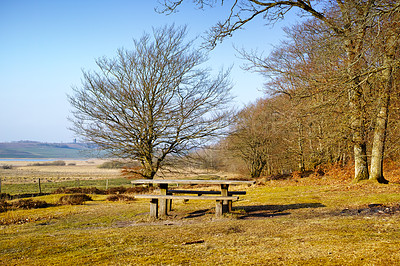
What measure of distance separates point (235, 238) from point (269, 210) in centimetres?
373

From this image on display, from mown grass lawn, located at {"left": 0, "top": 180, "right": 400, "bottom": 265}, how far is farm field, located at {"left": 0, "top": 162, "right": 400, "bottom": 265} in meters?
0.01

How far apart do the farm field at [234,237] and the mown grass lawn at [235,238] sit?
1 centimetres

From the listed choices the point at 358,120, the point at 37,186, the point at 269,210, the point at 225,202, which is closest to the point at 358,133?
the point at 358,120

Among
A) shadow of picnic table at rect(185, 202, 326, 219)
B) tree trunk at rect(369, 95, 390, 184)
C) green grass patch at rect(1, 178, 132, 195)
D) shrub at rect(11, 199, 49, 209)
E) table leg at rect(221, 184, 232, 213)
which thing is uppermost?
tree trunk at rect(369, 95, 390, 184)

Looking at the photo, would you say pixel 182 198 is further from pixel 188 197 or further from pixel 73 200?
pixel 73 200

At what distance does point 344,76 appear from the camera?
8.23m

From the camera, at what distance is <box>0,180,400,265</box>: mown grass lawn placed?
415cm

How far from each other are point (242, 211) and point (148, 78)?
12160 mm

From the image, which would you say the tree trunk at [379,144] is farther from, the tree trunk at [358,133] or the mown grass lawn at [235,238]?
the mown grass lawn at [235,238]

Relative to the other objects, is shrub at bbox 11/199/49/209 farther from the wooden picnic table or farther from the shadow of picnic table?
the shadow of picnic table

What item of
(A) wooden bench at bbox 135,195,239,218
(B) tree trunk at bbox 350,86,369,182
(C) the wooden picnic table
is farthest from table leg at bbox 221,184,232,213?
(B) tree trunk at bbox 350,86,369,182

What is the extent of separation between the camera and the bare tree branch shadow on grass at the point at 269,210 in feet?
27.2

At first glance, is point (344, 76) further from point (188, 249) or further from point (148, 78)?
point (148, 78)

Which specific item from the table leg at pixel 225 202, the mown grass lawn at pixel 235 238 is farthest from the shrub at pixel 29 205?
the table leg at pixel 225 202
